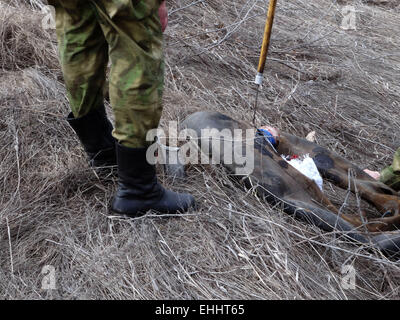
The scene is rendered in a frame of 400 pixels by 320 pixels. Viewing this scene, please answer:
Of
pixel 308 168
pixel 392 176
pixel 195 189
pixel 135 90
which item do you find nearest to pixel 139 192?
pixel 195 189

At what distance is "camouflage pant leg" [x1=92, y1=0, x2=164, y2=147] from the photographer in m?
1.46

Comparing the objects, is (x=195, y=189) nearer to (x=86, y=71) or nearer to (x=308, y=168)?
(x=308, y=168)

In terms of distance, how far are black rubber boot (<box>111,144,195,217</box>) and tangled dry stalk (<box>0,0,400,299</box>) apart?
0.06m

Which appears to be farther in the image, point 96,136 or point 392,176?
point 392,176

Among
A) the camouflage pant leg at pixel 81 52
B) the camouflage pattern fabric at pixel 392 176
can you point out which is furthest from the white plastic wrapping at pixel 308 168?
the camouflage pant leg at pixel 81 52

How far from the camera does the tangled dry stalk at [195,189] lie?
1.60m

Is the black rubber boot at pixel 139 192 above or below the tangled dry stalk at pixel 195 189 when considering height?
above

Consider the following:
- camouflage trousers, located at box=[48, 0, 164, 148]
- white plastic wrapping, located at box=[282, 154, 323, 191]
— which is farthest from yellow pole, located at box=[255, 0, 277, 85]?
camouflage trousers, located at box=[48, 0, 164, 148]

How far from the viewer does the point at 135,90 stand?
1.58 metres

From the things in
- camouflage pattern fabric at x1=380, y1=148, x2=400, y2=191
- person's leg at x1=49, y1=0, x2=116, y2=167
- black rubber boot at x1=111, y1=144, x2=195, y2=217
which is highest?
person's leg at x1=49, y1=0, x2=116, y2=167

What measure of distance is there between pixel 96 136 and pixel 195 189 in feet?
1.75

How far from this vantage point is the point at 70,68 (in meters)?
1.75

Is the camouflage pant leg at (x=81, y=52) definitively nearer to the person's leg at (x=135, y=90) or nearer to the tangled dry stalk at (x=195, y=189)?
the person's leg at (x=135, y=90)

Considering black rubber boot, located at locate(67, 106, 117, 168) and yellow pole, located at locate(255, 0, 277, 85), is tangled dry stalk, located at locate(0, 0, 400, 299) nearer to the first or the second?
black rubber boot, located at locate(67, 106, 117, 168)
